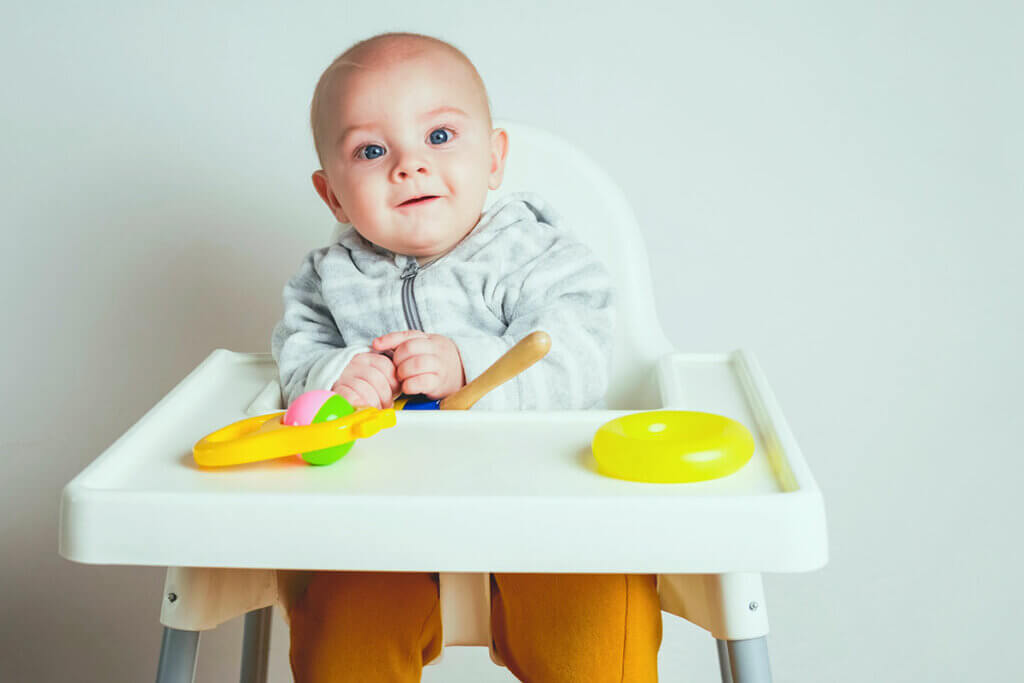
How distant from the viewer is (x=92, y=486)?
0.60 meters

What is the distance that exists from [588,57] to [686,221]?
0.22m

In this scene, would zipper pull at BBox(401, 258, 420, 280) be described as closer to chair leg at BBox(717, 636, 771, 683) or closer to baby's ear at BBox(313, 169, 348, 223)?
baby's ear at BBox(313, 169, 348, 223)

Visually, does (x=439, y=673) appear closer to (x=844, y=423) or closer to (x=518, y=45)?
(x=844, y=423)

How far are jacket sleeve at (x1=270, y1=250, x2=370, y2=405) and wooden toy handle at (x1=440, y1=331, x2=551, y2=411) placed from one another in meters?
0.09

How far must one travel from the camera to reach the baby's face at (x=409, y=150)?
843 mm

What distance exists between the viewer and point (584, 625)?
0.75m

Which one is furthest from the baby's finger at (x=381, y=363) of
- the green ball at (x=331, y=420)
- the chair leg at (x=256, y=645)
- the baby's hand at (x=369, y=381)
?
the chair leg at (x=256, y=645)

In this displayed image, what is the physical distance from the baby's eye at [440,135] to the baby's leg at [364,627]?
0.34 m

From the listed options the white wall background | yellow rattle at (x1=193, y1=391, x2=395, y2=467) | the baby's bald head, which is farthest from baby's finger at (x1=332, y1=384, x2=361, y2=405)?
the white wall background

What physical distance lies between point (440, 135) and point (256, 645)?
50 cm

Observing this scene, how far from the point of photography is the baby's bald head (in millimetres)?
856

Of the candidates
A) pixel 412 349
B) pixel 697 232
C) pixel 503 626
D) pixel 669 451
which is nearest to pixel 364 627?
pixel 503 626

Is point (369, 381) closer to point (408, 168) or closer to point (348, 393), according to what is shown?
point (348, 393)

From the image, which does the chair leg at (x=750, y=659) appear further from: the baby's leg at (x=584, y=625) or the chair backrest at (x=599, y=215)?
the chair backrest at (x=599, y=215)
